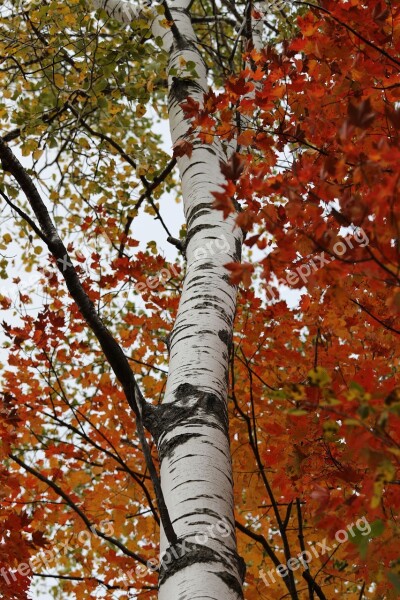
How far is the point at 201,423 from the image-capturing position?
71.2 inches

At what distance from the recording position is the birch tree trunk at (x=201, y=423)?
1445 mm

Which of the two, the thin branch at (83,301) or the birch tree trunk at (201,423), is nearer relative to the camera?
the birch tree trunk at (201,423)

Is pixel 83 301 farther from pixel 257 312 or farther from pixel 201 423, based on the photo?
pixel 257 312

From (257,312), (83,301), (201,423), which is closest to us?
(201,423)

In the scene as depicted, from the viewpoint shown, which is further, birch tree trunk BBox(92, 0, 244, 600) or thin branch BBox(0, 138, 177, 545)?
thin branch BBox(0, 138, 177, 545)

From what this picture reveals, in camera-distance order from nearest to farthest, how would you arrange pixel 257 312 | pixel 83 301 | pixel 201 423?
1. pixel 201 423
2. pixel 83 301
3. pixel 257 312

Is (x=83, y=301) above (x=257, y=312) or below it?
below

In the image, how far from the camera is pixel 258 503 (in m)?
3.67

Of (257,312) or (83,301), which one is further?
(257,312)

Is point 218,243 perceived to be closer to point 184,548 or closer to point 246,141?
point 246,141

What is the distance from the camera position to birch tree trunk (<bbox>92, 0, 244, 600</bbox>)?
1.45m

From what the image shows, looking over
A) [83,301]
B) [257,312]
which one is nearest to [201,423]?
[83,301]

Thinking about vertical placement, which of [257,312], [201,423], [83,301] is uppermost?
[257,312]

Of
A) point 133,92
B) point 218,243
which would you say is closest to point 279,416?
point 218,243
